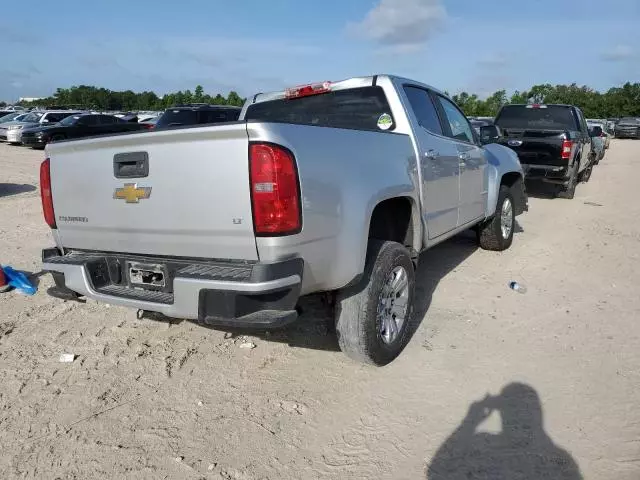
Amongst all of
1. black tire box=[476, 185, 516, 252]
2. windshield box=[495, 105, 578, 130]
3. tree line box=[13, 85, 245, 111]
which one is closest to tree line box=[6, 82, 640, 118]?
tree line box=[13, 85, 245, 111]

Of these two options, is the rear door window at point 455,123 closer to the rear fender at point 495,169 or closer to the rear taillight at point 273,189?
the rear fender at point 495,169

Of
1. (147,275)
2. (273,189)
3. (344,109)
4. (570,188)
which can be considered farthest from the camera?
(570,188)

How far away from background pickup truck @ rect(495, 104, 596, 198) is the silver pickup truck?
7097 millimetres

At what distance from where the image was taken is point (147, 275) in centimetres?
306

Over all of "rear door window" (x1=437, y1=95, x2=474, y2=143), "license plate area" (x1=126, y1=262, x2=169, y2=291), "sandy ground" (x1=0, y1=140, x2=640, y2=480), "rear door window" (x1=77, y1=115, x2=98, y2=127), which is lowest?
"sandy ground" (x1=0, y1=140, x2=640, y2=480)

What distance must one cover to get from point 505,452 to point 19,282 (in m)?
4.51

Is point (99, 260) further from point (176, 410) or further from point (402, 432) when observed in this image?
point (402, 432)

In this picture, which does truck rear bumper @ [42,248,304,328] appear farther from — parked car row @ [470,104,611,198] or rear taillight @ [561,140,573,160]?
rear taillight @ [561,140,573,160]

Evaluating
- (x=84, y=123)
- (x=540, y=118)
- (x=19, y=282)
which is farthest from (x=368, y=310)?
(x=84, y=123)

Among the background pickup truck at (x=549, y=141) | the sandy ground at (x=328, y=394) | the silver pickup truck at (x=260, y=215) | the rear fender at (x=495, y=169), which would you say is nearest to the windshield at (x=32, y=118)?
the background pickup truck at (x=549, y=141)

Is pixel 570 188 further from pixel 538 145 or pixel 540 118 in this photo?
pixel 540 118

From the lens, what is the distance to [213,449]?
273cm

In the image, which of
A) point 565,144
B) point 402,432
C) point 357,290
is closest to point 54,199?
point 357,290

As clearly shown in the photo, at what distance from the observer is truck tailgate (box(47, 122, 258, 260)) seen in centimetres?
259
